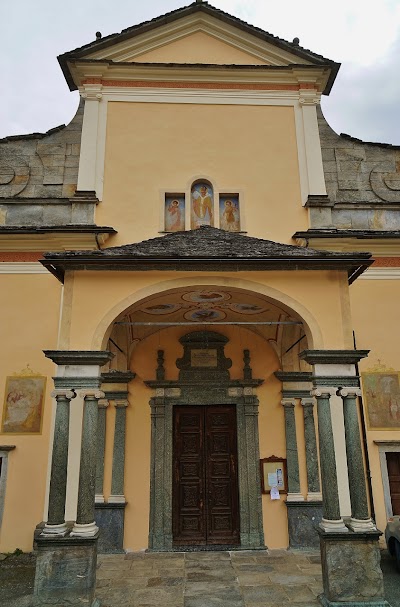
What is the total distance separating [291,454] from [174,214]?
5.15m

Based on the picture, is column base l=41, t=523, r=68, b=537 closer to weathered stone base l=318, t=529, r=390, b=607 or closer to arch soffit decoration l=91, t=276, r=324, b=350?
arch soffit decoration l=91, t=276, r=324, b=350

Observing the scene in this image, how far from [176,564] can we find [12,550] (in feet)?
8.99

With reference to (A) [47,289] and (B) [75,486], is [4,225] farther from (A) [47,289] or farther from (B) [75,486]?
(B) [75,486]

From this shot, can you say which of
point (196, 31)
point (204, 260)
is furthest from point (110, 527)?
point (196, 31)

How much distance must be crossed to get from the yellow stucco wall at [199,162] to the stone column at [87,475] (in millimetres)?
3972

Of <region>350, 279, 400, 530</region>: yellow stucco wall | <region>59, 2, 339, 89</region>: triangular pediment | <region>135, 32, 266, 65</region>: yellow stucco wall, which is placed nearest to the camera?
<region>350, 279, 400, 530</region>: yellow stucco wall

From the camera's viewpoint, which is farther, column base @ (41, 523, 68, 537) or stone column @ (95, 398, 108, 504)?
stone column @ (95, 398, 108, 504)

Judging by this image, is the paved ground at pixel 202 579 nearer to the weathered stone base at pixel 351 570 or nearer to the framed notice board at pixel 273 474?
the weathered stone base at pixel 351 570

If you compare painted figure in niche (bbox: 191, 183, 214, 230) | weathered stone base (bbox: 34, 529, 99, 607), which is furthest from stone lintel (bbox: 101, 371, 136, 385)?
weathered stone base (bbox: 34, 529, 99, 607)

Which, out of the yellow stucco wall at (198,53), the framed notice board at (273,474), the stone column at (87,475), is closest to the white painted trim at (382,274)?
the framed notice board at (273,474)

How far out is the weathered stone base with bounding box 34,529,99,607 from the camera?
5543mm

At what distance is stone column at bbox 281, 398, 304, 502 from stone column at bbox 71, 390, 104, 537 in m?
4.02

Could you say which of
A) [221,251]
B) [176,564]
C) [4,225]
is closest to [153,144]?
[4,225]

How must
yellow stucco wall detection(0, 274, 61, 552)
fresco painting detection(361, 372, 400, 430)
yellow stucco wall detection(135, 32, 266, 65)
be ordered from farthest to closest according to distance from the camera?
1. yellow stucco wall detection(135, 32, 266, 65)
2. fresco painting detection(361, 372, 400, 430)
3. yellow stucco wall detection(0, 274, 61, 552)
